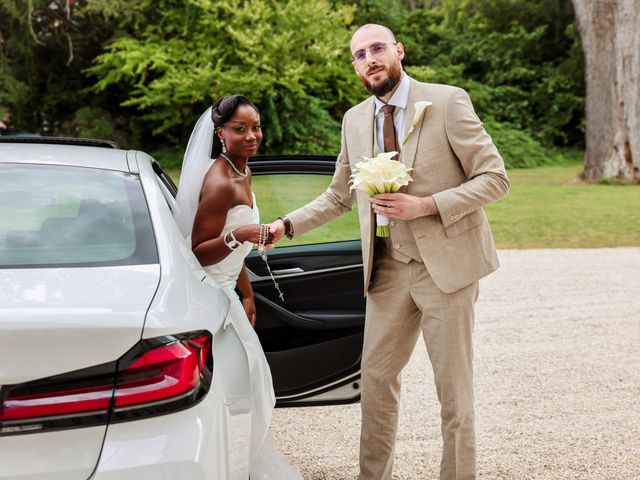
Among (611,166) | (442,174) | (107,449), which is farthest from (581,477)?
(611,166)

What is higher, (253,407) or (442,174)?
(442,174)

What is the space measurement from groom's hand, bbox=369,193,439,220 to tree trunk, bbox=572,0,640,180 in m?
19.1

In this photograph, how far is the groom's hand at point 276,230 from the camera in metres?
3.39

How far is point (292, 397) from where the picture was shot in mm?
3836

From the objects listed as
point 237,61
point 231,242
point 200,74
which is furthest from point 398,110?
point 237,61

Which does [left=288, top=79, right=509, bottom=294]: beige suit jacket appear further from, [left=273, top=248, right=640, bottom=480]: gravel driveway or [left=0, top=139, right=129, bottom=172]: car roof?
[left=273, top=248, right=640, bottom=480]: gravel driveway

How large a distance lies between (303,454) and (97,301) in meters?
2.47

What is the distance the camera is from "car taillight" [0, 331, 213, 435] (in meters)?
1.80

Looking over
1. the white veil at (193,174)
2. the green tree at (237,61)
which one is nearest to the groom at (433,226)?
the white veil at (193,174)

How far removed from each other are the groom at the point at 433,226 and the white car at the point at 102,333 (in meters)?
0.90

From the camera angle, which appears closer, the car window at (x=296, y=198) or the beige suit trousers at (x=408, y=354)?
the beige suit trousers at (x=408, y=354)

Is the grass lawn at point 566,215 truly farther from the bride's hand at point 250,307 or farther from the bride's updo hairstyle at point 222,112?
the bride's updo hairstyle at point 222,112

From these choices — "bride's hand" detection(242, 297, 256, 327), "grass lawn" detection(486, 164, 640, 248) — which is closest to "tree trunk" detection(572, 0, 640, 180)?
"grass lawn" detection(486, 164, 640, 248)

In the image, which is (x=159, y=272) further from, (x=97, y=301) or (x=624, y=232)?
(x=624, y=232)
